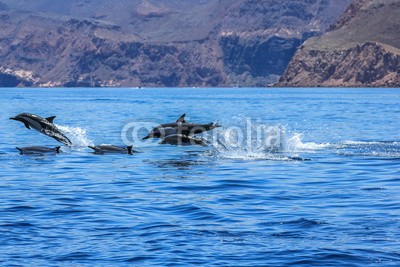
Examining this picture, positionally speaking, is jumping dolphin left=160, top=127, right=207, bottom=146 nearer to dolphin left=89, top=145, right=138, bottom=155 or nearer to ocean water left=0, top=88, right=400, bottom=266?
ocean water left=0, top=88, right=400, bottom=266

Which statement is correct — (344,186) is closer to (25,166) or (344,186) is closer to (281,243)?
(281,243)

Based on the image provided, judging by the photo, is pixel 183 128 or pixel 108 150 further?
pixel 108 150

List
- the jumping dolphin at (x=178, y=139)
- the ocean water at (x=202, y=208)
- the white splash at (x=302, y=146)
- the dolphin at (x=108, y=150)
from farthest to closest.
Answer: the white splash at (x=302, y=146), the dolphin at (x=108, y=150), the jumping dolphin at (x=178, y=139), the ocean water at (x=202, y=208)

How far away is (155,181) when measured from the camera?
27.2 metres

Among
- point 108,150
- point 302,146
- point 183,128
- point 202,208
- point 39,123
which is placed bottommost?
point 202,208

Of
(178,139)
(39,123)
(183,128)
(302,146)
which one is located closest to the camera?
(178,139)

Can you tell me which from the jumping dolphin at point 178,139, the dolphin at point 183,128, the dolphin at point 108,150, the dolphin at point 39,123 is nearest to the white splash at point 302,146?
the dolphin at point 183,128

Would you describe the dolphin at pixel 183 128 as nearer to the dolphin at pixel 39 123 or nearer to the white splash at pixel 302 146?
the dolphin at pixel 39 123

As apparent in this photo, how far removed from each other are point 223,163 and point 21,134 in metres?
26.1

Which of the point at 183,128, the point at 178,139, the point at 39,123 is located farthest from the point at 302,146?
the point at 39,123

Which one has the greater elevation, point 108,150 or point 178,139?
point 178,139

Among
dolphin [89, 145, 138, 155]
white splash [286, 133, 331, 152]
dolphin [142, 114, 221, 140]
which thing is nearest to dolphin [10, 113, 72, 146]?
dolphin [89, 145, 138, 155]

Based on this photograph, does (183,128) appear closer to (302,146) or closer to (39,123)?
(39,123)

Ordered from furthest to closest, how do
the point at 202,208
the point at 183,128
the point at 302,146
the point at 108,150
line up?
1. the point at 302,146
2. the point at 108,150
3. the point at 183,128
4. the point at 202,208
